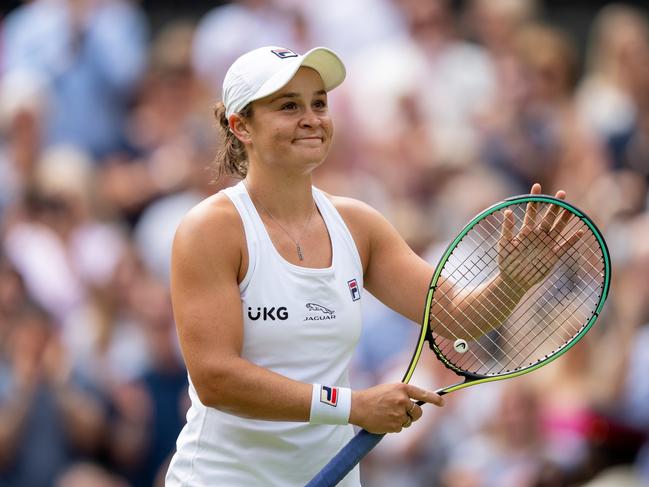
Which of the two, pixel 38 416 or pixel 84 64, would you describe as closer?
pixel 38 416

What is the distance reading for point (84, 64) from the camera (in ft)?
28.7

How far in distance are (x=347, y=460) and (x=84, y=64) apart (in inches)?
221

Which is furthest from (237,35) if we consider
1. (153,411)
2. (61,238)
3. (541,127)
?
(153,411)

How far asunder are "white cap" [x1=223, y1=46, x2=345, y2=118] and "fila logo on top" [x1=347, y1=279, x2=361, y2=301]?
1.96 ft

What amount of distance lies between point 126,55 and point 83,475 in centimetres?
322

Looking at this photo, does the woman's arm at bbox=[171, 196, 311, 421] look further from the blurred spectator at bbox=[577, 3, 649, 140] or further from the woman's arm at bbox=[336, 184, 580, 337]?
the blurred spectator at bbox=[577, 3, 649, 140]

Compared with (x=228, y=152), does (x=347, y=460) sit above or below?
below

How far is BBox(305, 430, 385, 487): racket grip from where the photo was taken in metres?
3.71

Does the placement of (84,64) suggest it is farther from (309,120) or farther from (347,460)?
(347,460)

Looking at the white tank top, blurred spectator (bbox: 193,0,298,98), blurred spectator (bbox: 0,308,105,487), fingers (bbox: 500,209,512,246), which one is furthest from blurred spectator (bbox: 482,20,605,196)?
the white tank top

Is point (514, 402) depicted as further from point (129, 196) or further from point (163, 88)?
point (163, 88)

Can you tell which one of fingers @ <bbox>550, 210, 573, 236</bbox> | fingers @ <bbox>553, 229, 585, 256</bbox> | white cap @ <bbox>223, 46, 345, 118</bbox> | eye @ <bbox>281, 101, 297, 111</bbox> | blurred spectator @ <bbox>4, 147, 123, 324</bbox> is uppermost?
white cap @ <bbox>223, 46, 345, 118</bbox>

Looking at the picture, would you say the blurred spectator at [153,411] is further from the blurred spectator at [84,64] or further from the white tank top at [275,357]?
the white tank top at [275,357]

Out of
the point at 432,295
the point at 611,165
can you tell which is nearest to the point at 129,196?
the point at 611,165
